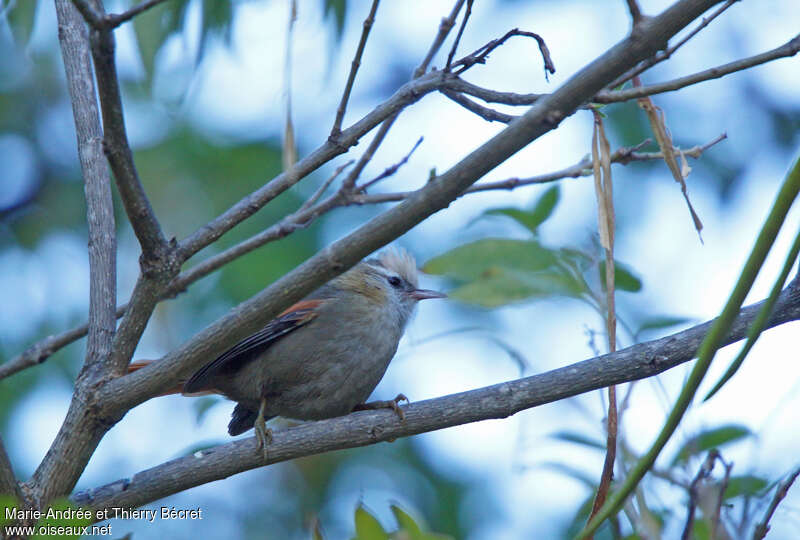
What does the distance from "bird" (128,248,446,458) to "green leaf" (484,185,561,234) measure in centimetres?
124

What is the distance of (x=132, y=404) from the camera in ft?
8.11

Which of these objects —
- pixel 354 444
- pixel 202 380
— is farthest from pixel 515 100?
pixel 202 380

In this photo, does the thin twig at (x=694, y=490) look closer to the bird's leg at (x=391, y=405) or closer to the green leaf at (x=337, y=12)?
the bird's leg at (x=391, y=405)

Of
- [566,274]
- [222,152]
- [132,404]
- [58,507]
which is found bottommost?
[58,507]

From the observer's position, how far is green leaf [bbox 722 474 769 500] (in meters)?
2.43

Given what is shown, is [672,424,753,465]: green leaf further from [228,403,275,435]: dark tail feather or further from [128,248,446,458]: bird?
[228,403,275,435]: dark tail feather

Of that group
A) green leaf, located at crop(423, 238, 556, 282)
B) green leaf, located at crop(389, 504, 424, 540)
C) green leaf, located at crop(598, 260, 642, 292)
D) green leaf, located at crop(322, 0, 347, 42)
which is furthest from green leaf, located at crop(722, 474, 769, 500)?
green leaf, located at crop(322, 0, 347, 42)

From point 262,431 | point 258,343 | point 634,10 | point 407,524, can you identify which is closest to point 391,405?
point 262,431

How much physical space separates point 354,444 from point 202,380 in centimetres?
143

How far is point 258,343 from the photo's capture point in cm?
423

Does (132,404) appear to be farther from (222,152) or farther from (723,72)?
(222,152)

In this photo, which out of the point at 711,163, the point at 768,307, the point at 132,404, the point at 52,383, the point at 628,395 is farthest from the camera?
the point at 711,163

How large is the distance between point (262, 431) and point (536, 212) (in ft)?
4.58

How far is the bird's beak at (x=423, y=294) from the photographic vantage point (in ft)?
17.2
